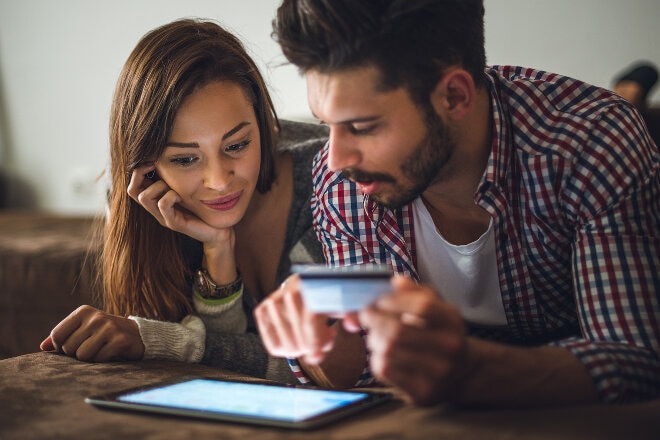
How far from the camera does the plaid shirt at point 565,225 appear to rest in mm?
874

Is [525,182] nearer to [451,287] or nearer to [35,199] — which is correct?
[451,287]

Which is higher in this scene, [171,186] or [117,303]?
[171,186]

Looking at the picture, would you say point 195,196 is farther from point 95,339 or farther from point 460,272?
point 460,272

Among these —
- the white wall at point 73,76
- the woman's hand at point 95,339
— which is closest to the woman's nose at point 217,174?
the woman's hand at point 95,339

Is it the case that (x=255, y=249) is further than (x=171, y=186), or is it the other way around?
(x=255, y=249)

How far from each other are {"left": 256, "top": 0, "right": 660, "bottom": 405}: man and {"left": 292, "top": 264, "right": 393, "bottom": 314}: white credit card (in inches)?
0.8

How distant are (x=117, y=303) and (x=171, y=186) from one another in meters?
0.25

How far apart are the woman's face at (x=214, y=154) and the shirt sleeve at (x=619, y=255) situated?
0.60 meters

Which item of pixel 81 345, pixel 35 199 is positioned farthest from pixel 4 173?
pixel 81 345

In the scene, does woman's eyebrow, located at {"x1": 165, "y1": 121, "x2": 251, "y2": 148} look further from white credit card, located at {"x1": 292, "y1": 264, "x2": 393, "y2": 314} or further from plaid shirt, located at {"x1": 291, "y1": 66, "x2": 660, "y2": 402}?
white credit card, located at {"x1": 292, "y1": 264, "x2": 393, "y2": 314}

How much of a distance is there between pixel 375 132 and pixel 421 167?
90 millimetres

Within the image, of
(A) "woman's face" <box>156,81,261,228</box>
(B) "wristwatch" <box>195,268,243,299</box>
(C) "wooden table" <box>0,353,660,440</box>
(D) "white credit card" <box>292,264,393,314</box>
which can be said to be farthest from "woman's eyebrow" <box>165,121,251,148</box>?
(D) "white credit card" <box>292,264,393,314</box>

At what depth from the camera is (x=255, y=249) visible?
1.53m

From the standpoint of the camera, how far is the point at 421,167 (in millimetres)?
1021
